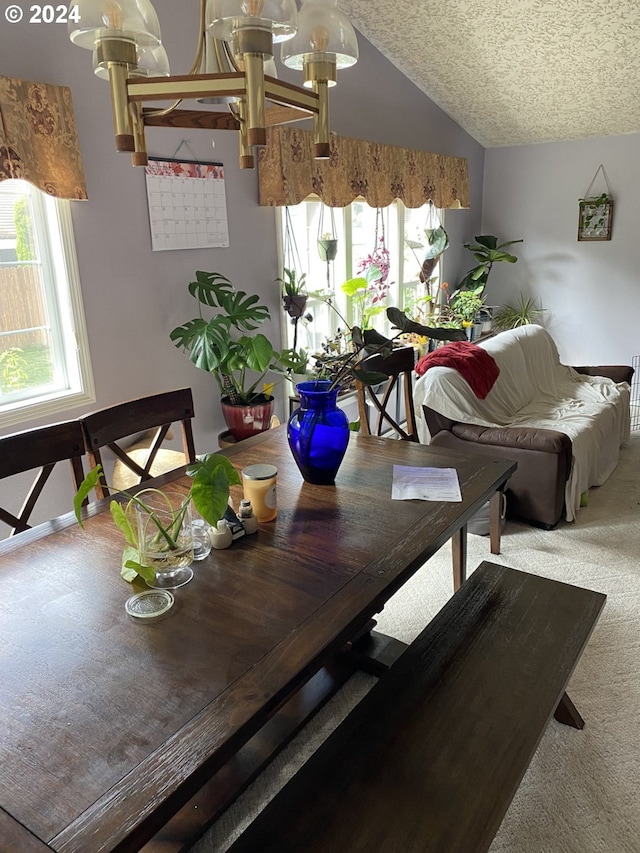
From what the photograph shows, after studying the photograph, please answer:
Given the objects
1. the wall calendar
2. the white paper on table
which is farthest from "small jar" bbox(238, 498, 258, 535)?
the wall calendar

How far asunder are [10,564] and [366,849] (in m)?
0.99

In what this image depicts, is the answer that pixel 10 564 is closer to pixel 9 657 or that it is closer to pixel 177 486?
pixel 9 657

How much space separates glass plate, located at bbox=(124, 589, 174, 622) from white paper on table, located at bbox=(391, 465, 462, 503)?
73 centimetres

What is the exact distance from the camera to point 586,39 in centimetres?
380

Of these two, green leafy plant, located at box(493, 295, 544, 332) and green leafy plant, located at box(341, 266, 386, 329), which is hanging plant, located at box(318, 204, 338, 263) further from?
green leafy plant, located at box(493, 295, 544, 332)

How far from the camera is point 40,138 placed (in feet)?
8.08

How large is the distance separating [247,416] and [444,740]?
2.15 metres

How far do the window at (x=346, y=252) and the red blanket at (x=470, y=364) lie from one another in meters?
0.89

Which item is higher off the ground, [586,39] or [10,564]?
[586,39]

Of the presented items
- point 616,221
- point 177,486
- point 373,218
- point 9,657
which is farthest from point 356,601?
point 616,221

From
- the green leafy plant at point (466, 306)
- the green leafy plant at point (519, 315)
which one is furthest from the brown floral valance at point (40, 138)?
the green leafy plant at point (519, 315)

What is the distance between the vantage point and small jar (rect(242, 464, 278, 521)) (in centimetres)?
166

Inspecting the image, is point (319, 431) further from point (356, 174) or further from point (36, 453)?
point (356, 174)

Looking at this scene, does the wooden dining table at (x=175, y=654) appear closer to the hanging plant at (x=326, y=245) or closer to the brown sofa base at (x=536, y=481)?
the brown sofa base at (x=536, y=481)
